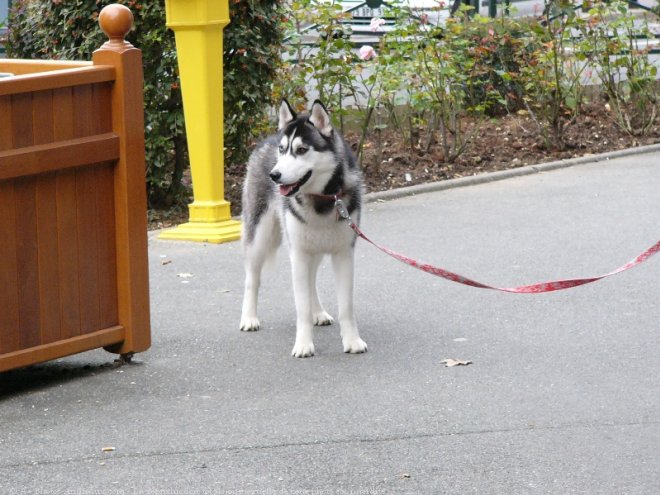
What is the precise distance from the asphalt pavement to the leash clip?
27.4 inches

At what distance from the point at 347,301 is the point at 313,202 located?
0.53m

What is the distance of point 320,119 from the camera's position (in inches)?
233

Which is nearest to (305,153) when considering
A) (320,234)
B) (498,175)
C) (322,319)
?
(320,234)

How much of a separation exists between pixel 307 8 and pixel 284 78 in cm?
63

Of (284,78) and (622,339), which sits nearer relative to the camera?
(622,339)

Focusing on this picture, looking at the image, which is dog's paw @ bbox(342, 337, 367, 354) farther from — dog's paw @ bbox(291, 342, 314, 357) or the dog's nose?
the dog's nose

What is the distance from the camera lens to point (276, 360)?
19.9 ft

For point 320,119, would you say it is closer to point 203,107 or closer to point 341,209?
point 341,209

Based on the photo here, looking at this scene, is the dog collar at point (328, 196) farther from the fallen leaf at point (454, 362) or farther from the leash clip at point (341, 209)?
the fallen leaf at point (454, 362)

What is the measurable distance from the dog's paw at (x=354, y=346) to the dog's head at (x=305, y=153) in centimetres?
77

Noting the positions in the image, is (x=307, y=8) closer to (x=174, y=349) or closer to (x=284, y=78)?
(x=284, y=78)

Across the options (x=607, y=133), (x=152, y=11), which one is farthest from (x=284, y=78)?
(x=607, y=133)

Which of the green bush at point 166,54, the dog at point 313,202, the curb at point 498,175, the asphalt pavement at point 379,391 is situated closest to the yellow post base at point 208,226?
the asphalt pavement at point 379,391

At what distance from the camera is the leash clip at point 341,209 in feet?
19.6
